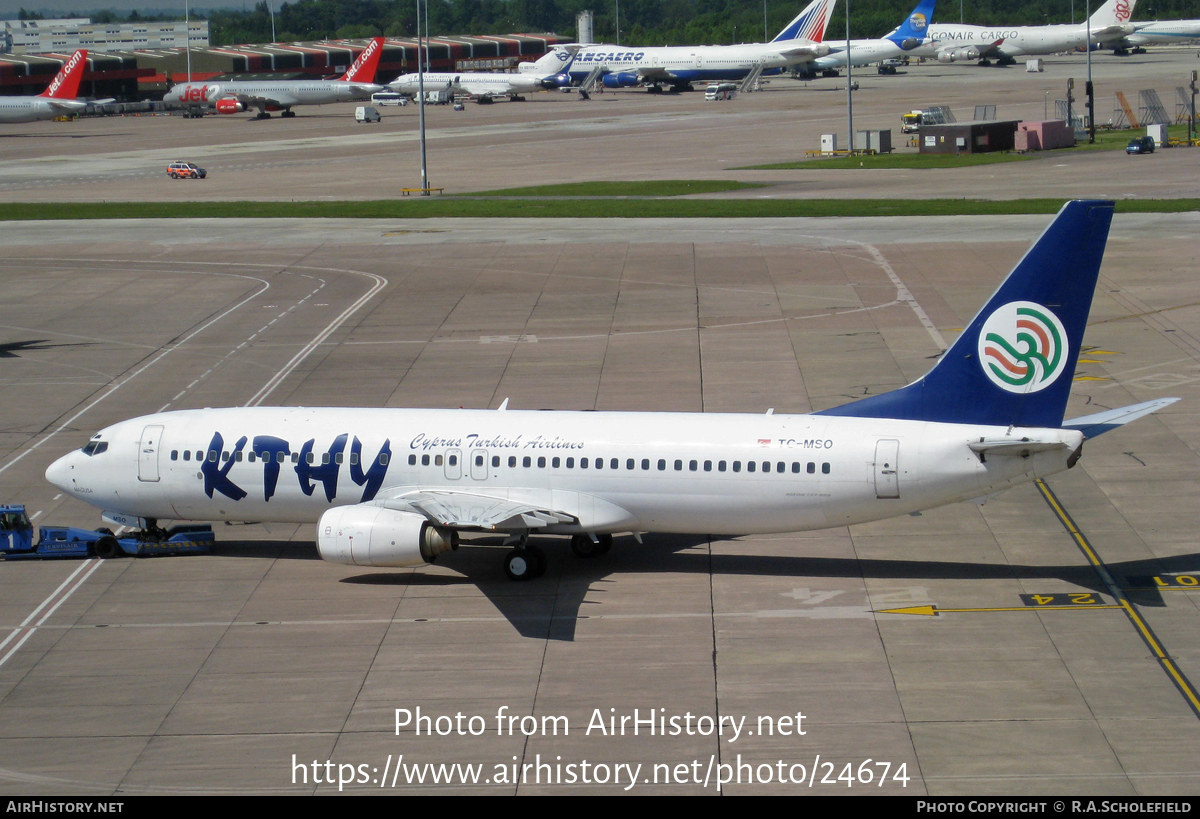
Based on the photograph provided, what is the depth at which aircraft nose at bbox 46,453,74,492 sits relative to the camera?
37875mm

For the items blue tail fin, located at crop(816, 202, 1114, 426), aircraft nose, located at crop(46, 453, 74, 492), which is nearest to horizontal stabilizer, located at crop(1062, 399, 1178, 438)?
blue tail fin, located at crop(816, 202, 1114, 426)

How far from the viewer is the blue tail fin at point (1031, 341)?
3156 centimetres

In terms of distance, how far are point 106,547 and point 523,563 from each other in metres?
12.2

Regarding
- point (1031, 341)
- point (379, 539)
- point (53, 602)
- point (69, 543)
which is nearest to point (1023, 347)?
point (1031, 341)

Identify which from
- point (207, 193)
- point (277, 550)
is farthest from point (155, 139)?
point (277, 550)

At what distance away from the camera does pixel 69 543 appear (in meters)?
37.3

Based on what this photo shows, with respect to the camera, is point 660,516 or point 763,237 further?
point 763,237

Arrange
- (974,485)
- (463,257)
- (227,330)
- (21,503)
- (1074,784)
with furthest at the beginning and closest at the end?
(463,257)
(227,330)
(21,503)
(974,485)
(1074,784)

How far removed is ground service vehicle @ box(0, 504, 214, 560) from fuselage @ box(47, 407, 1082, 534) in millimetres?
873

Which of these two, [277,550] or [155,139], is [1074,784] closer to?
[277,550]

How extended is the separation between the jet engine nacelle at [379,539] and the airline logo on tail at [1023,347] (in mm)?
14110

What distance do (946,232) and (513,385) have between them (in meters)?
42.5

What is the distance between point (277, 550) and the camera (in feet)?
125

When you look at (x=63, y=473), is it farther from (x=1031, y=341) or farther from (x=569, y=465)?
(x=1031, y=341)
